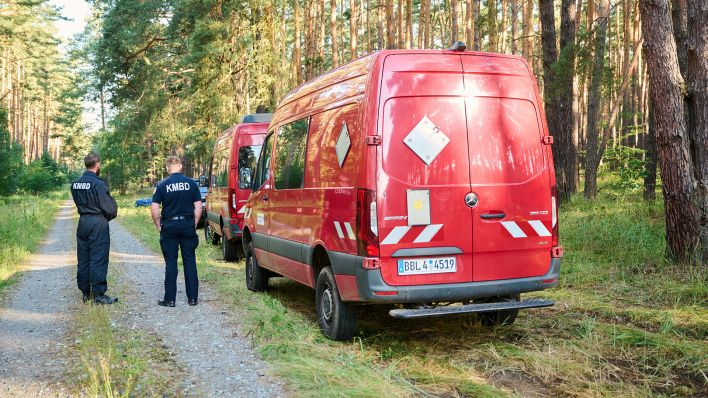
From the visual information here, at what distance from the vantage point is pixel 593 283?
7914mm

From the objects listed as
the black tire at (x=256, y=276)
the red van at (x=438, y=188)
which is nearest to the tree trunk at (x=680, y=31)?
the red van at (x=438, y=188)

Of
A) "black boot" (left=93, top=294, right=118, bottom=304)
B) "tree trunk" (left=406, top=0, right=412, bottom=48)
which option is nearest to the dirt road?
"black boot" (left=93, top=294, right=118, bottom=304)

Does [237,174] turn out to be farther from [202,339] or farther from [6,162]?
[6,162]

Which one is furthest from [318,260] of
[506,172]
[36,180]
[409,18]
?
[36,180]

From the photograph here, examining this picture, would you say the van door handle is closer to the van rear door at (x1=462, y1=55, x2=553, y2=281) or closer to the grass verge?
the van rear door at (x1=462, y1=55, x2=553, y2=281)

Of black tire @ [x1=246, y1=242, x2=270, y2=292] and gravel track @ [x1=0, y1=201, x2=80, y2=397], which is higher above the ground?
black tire @ [x1=246, y1=242, x2=270, y2=292]

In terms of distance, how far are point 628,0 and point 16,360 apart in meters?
29.3

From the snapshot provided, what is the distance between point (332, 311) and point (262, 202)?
263cm

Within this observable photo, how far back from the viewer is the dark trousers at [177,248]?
7492mm

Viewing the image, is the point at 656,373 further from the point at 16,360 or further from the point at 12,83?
the point at 12,83

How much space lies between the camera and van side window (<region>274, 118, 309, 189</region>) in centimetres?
668

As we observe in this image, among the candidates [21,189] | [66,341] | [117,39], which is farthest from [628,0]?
[21,189]

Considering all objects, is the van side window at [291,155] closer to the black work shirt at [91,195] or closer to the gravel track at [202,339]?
the gravel track at [202,339]

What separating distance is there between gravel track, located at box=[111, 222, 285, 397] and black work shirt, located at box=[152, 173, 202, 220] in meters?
1.16
